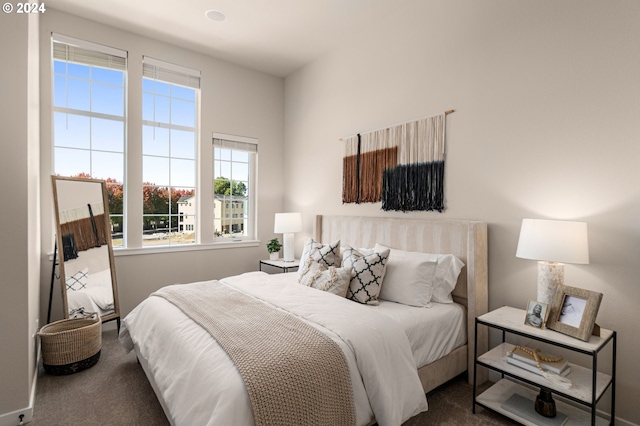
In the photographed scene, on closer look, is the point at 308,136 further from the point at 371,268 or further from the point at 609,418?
the point at 609,418

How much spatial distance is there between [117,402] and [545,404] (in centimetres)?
274

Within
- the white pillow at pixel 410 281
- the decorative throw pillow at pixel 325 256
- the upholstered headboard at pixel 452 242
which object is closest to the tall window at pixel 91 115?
the decorative throw pillow at pixel 325 256

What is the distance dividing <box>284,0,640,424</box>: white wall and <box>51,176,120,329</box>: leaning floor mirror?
2.86 meters

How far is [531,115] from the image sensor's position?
7.69 ft

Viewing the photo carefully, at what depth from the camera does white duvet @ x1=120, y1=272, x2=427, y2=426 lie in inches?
56.3

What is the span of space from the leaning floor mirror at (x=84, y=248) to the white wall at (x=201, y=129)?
21cm

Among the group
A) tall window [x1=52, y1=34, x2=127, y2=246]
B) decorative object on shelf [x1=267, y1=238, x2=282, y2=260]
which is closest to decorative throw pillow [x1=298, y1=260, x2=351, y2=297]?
decorative object on shelf [x1=267, y1=238, x2=282, y2=260]

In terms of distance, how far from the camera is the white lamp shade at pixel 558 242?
1.88m

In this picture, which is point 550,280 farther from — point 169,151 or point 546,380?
point 169,151

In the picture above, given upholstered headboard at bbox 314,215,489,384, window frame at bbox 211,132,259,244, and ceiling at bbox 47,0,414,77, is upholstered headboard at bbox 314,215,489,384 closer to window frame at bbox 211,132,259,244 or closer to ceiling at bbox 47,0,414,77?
window frame at bbox 211,132,259,244

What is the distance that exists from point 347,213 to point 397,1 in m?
2.17

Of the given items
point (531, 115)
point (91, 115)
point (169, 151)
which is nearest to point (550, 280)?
point (531, 115)

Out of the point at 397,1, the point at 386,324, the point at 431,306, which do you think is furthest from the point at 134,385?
the point at 397,1

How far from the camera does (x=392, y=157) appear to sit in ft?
10.8
